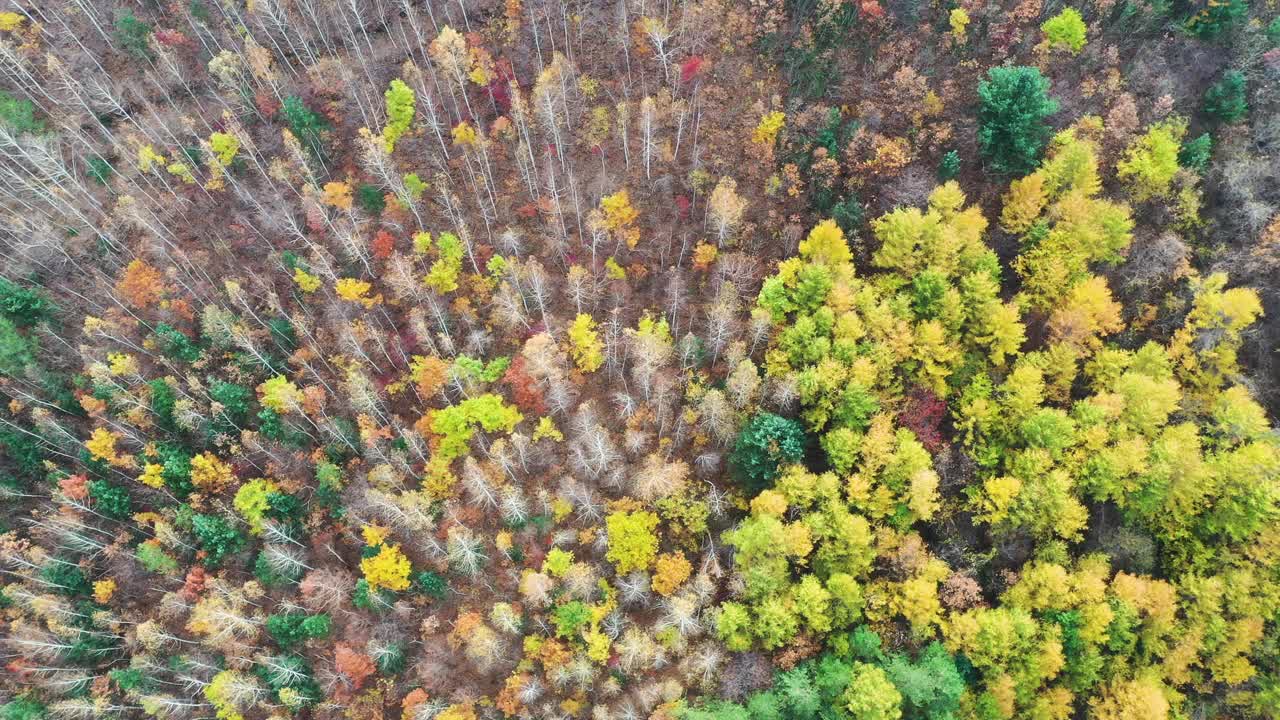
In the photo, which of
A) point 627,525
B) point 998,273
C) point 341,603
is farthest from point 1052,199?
point 341,603

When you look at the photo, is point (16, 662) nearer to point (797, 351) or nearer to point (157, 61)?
point (157, 61)

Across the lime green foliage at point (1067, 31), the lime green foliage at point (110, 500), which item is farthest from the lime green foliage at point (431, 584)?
the lime green foliage at point (1067, 31)

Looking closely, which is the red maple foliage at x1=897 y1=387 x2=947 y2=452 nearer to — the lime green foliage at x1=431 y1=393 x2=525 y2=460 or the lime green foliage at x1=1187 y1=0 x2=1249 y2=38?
Result: the lime green foliage at x1=431 y1=393 x2=525 y2=460

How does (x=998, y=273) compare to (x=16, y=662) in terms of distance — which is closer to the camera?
(x=16, y=662)

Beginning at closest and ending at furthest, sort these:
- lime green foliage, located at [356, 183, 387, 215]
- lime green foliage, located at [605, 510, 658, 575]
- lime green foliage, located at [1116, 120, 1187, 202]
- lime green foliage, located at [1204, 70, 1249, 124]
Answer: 1. lime green foliage, located at [605, 510, 658, 575]
2. lime green foliage, located at [1116, 120, 1187, 202]
3. lime green foliage, located at [1204, 70, 1249, 124]
4. lime green foliage, located at [356, 183, 387, 215]

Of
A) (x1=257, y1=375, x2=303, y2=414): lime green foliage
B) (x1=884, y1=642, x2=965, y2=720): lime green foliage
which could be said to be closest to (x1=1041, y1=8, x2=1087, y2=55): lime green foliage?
(x1=884, y1=642, x2=965, y2=720): lime green foliage
